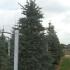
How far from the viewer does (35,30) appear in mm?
20125

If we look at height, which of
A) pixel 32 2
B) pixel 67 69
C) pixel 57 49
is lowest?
pixel 67 69

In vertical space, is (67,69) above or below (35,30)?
below

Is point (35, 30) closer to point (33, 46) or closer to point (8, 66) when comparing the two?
point (33, 46)

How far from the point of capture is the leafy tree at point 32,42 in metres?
19.3

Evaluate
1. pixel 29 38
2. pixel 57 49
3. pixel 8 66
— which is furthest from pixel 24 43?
pixel 57 49

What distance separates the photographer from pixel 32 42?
64.5ft

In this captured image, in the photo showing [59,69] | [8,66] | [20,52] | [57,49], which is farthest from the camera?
[59,69]

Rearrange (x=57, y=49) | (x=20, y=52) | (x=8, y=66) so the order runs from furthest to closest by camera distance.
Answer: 1. (x=57, y=49)
2. (x=20, y=52)
3. (x=8, y=66)

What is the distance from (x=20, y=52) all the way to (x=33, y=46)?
3.10ft

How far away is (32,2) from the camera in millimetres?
20203

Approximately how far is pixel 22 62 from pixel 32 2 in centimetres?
392

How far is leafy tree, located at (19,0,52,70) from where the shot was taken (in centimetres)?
1934

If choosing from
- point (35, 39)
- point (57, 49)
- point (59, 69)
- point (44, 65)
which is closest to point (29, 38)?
point (35, 39)

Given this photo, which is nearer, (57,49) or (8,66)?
(8,66)
